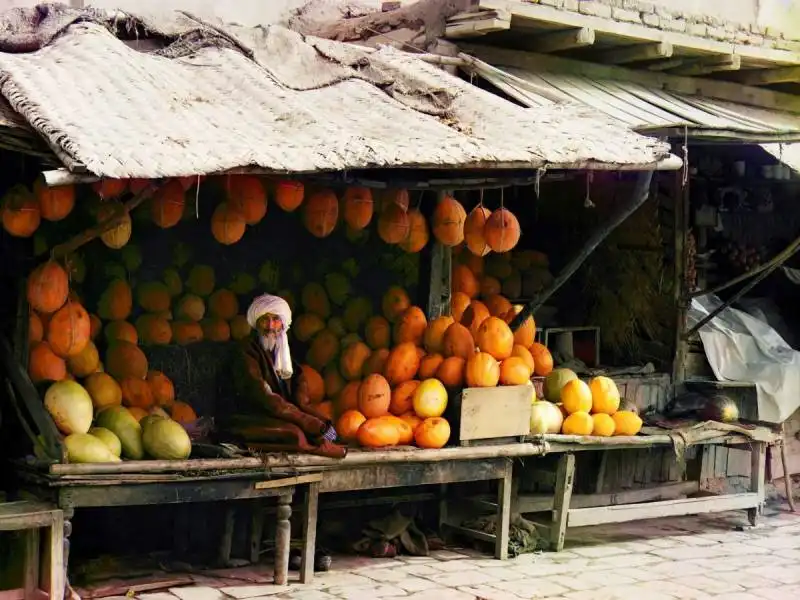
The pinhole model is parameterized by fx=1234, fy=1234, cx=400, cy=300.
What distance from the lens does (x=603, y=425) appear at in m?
8.94

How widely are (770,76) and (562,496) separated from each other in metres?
4.45

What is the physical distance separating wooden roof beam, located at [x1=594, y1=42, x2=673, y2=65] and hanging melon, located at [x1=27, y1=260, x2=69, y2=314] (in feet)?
15.9

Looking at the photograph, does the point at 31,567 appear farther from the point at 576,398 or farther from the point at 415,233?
the point at 576,398

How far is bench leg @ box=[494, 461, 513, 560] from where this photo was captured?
8453 millimetres

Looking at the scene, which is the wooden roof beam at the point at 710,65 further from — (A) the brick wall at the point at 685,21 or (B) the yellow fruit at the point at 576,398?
(B) the yellow fruit at the point at 576,398

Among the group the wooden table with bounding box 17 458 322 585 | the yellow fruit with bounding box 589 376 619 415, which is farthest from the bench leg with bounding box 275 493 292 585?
the yellow fruit with bounding box 589 376 619 415

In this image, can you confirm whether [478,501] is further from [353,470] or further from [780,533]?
[780,533]

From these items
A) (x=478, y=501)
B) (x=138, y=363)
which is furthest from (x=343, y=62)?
(x=478, y=501)

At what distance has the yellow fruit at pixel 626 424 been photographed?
910 centimetres

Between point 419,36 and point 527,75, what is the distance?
0.87 m

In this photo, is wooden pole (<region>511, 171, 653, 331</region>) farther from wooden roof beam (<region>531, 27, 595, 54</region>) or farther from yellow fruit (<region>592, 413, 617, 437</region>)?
wooden roof beam (<region>531, 27, 595, 54</region>)

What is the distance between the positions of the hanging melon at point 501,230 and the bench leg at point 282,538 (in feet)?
7.29

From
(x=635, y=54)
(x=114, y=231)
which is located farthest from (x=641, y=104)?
(x=114, y=231)

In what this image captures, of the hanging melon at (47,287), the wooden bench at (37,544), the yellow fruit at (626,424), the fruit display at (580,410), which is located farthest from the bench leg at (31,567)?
the yellow fruit at (626,424)
